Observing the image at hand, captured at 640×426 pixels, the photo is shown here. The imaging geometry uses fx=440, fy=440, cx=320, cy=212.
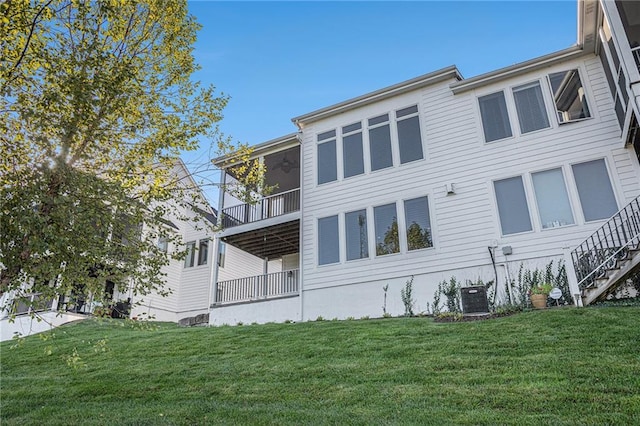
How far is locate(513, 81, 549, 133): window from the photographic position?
455 inches

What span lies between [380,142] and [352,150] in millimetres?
952

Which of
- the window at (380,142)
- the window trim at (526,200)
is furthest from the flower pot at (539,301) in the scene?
the window at (380,142)

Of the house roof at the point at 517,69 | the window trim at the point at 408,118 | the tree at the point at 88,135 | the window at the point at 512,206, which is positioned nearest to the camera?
the tree at the point at 88,135

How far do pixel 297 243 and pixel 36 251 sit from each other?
11425 mm

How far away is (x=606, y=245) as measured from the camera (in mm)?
9453

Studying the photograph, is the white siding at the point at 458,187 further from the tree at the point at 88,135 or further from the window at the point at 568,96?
the tree at the point at 88,135

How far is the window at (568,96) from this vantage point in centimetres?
1116

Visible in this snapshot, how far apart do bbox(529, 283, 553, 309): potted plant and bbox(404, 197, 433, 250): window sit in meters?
2.81

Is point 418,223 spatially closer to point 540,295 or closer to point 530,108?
point 540,295

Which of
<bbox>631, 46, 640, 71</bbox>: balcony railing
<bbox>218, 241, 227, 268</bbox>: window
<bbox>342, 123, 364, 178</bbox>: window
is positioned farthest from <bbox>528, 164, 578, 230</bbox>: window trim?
<bbox>218, 241, 227, 268</bbox>: window

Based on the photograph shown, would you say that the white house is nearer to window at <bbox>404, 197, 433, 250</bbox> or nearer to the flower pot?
window at <bbox>404, 197, 433, 250</bbox>

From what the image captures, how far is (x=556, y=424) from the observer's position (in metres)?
3.94

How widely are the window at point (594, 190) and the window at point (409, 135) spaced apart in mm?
4082

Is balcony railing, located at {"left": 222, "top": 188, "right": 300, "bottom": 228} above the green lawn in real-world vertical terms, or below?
above
